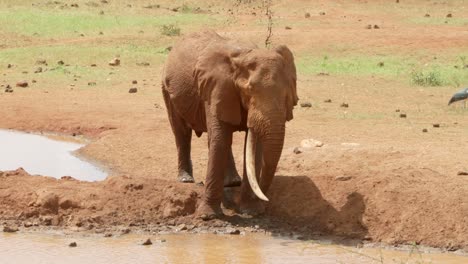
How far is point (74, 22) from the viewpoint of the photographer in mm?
26469

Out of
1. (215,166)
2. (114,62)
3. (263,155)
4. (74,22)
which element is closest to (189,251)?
(215,166)

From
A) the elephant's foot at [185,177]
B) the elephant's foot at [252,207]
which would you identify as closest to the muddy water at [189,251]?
the elephant's foot at [252,207]

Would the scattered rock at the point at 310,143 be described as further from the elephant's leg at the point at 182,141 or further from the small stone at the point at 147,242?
the small stone at the point at 147,242

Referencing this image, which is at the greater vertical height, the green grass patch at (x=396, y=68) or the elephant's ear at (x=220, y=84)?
the elephant's ear at (x=220, y=84)

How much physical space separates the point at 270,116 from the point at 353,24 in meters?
18.6

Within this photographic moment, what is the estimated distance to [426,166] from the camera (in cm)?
1115

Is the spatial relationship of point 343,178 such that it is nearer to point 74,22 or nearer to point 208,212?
point 208,212

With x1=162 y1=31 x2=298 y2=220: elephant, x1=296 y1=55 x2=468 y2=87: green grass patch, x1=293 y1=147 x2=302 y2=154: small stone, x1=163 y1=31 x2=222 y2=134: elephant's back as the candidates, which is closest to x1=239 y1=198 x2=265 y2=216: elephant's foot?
x1=162 y1=31 x2=298 y2=220: elephant

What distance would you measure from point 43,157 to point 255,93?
539 centimetres

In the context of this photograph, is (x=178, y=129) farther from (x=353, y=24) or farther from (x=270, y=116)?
(x=353, y=24)

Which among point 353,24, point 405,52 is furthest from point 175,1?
point 405,52

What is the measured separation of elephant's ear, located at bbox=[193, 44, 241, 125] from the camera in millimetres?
9531

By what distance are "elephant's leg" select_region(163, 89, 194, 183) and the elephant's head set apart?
3.77 feet

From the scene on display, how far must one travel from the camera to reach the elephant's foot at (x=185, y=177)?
11.0 m
